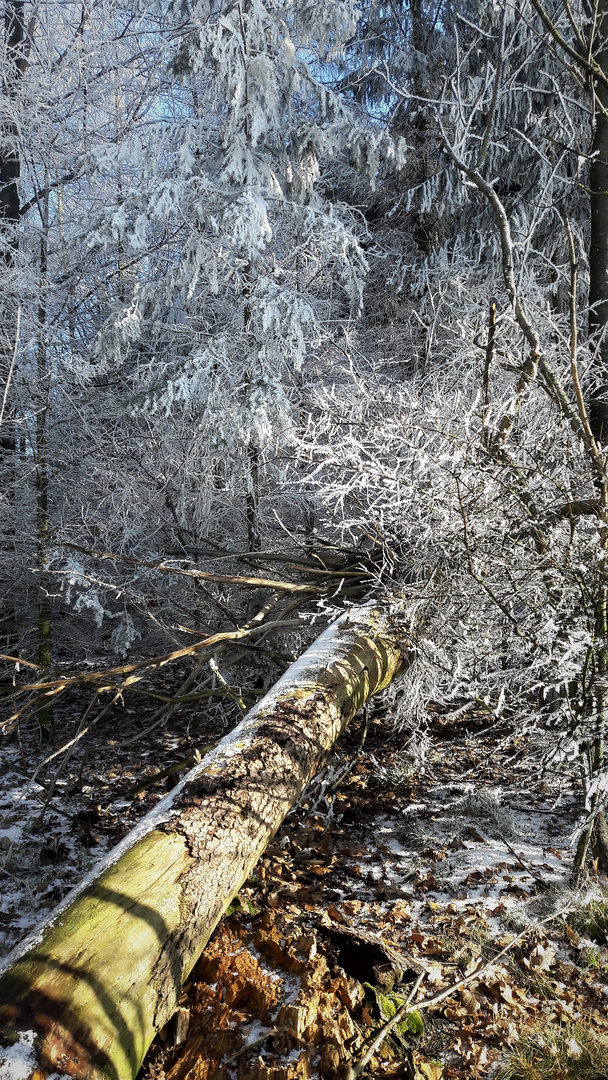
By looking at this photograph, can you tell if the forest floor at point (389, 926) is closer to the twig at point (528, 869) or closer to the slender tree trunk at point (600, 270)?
the twig at point (528, 869)

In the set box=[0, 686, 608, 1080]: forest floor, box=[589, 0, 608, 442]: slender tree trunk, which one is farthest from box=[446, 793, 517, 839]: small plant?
box=[589, 0, 608, 442]: slender tree trunk

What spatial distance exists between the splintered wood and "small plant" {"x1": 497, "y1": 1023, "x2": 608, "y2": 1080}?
606 mm

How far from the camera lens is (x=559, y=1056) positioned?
2.37 meters

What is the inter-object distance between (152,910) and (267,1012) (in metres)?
0.68

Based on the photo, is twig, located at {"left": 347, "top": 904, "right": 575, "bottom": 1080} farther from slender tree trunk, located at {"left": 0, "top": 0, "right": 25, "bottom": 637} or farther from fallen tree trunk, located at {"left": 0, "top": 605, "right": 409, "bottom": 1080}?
slender tree trunk, located at {"left": 0, "top": 0, "right": 25, "bottom": 637}

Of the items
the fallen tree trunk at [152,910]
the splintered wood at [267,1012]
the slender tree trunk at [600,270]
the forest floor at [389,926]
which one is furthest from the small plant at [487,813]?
the slender tree trunk at [600,270]

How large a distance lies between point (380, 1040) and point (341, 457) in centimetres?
285

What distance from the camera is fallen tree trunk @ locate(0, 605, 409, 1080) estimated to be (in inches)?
70.7

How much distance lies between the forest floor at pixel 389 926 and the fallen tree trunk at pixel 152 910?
0.41m

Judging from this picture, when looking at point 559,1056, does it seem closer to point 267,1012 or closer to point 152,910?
point 267,1012

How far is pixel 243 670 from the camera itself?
624 cm

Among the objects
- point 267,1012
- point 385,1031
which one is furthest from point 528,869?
point 267,1012

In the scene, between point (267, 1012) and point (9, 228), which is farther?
point (9, 228)

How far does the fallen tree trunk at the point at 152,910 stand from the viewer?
70.7 inches
